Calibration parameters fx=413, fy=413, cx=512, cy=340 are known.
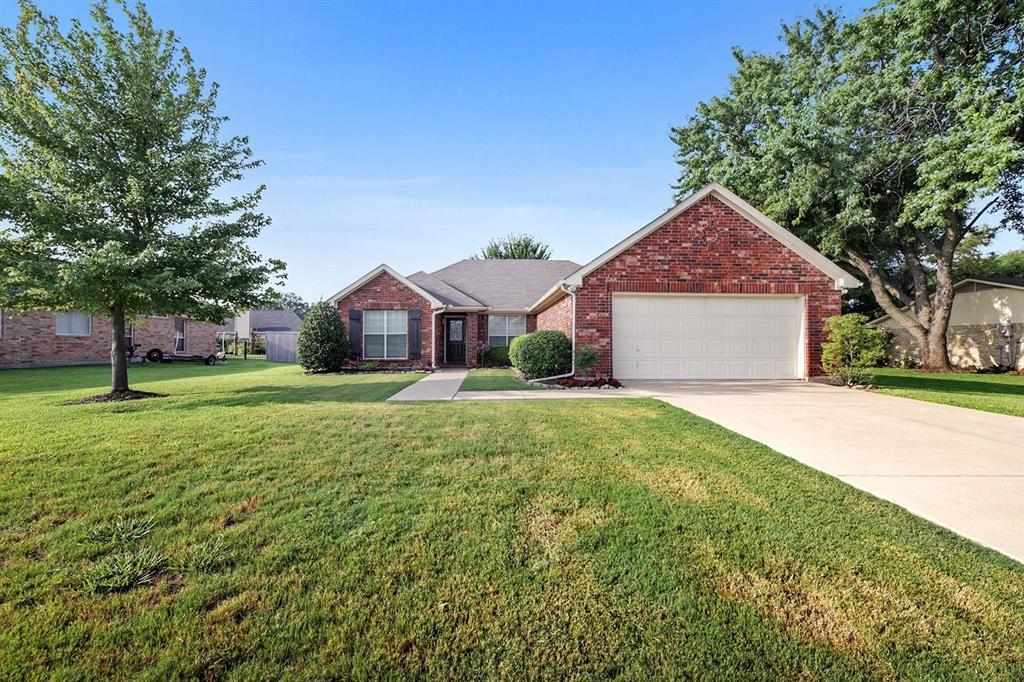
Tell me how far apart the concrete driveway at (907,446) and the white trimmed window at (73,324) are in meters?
25.8

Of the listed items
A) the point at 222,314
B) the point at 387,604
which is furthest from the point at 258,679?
the point at 222,314

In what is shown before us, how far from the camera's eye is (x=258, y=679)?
5.68ft

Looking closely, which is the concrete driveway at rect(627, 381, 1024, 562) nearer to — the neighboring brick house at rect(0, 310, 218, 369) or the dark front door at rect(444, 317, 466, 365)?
the dark front door at rect(444, 317, 466, 365)

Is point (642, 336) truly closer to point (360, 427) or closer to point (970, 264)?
point (360, 427)

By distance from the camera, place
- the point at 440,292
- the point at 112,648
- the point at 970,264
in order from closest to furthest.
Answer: the point at 112,648, the point at 440,292, the point at 970,264

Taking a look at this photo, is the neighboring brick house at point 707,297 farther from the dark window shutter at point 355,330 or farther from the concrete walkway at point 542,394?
the dark window shutter at point 355,330

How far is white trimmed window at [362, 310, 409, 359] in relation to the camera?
16.3 metres

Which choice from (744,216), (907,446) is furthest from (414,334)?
(907,446)

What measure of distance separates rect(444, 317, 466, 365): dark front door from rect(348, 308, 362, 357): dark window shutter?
364cm

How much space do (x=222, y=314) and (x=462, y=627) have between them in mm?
10365

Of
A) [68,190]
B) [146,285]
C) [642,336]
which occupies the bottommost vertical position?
[642,336]

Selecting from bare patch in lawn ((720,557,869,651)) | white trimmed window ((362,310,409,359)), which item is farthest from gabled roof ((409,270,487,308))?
bare patch in lawn ((720,557,869,651))

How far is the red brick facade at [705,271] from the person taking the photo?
36.6 feet

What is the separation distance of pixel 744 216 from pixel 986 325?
54.5ft
